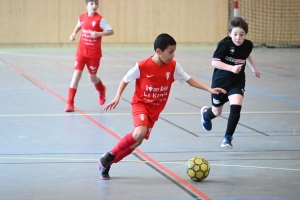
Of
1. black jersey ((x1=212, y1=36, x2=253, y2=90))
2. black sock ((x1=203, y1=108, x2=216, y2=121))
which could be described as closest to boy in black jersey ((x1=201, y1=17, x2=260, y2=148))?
black jersey ((x1=212, y1=36, x2=253, y2=90))

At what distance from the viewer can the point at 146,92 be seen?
5539 millimetres

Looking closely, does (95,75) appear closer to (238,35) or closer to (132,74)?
(238,35)

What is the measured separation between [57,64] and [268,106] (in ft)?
25.4

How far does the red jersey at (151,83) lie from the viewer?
18.1 ft

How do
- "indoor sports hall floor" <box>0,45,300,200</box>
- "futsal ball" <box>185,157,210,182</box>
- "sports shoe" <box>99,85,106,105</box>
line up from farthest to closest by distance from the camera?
"sports shoe" <box>99,85,106,105</box> < "futsal ball" <box>185,157,210,182</box> < "indoor sports hall floor" <box>0,45,300,200</box>

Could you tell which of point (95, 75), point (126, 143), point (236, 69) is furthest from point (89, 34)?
point (126, 143)

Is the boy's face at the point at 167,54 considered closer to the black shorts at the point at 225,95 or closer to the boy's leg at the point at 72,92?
the black shorts at the point at 225,95

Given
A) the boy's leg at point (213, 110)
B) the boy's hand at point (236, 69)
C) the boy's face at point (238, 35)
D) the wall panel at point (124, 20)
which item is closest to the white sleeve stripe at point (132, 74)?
the boy's hand at point (236, 69)

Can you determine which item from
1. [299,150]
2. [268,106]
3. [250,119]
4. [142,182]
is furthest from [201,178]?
[268,106]

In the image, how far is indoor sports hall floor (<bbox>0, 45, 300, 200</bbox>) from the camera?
16.5 ft

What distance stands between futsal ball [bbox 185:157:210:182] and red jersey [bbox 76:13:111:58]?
4.55 meters

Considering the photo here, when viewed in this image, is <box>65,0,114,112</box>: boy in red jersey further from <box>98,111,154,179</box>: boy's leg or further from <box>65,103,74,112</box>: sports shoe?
<box>98,111,154,179</box>: boy's leg

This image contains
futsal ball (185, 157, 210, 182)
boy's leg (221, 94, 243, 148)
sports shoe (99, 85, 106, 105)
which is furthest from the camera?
sports shoe (99, 85, 106, 105)

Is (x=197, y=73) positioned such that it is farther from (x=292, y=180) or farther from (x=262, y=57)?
(x=292, y=180)
